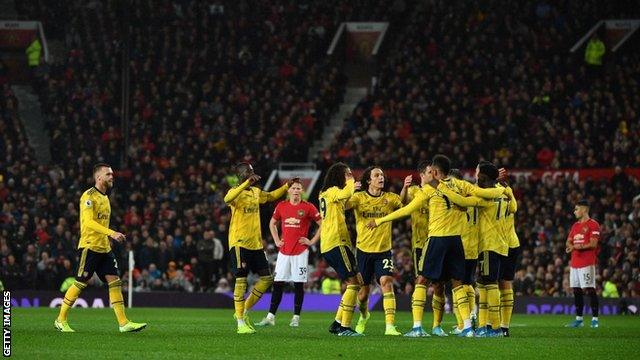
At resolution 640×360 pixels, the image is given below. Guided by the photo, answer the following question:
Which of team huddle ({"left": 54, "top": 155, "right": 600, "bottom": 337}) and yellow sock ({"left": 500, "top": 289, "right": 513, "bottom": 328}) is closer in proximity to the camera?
team huddle ({"left": 54, "top": 155, "right": 600, "bottom": 337})

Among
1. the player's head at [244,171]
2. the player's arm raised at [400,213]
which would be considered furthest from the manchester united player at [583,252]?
the player's head at [244,171]

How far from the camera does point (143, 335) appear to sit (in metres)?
19.7

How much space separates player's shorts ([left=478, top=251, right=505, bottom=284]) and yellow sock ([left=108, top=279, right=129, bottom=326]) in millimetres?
5627

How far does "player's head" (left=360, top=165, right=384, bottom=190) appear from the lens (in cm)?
1990

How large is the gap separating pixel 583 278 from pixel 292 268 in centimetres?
627

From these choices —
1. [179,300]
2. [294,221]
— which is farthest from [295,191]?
[179,300]

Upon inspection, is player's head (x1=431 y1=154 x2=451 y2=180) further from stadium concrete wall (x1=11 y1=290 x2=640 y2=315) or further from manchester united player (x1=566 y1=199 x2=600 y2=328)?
stadium concrete wall (x1=11 y1=290 x2=640 y2=315)

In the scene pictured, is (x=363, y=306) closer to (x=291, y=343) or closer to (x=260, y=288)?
(x=260, y=288)

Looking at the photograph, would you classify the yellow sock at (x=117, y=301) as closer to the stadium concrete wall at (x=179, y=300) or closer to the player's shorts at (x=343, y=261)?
the player's shorts at (x=343, y=261)

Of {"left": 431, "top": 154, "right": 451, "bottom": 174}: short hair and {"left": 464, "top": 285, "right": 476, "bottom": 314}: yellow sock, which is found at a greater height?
{"left": 431, "top": 154, "right": 451, "bottom": 174}: short hair

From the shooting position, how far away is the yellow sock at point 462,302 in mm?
19234

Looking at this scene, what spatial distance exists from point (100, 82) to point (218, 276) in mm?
12971

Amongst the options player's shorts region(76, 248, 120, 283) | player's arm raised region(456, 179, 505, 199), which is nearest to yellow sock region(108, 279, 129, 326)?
player's shorts region(76, 248, 120, 283)

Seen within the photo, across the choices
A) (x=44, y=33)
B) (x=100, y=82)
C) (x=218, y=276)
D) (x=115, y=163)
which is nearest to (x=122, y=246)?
(x=218, y=276)
